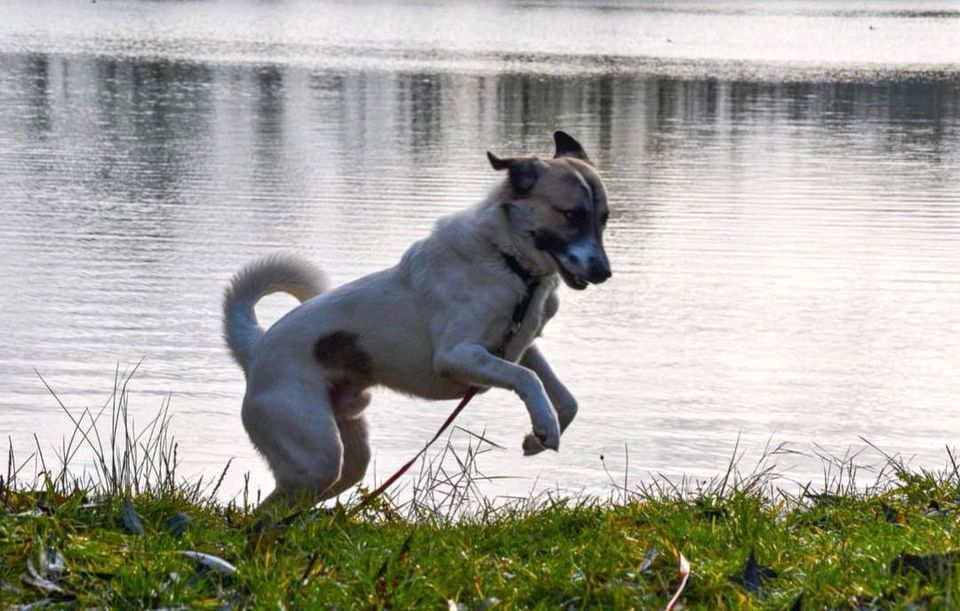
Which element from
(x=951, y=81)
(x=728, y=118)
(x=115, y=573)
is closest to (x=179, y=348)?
(x=115, y=573)

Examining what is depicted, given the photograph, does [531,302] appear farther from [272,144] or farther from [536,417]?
[272,144]

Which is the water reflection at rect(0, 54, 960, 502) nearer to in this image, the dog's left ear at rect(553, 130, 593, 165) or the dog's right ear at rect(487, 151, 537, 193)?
the dog's left ear at rect(553, 130, 593, 165)

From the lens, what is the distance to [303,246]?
1698cm

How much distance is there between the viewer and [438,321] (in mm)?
6371

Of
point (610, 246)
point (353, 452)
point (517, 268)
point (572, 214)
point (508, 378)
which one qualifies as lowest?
point (610, 246)

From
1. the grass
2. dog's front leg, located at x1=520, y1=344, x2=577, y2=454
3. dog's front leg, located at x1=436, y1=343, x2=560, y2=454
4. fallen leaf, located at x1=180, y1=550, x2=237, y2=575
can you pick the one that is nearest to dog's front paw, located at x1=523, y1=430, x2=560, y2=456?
dog's front leg, located at x1=436, y1=343, x2=560, y2=454

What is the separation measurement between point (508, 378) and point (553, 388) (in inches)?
24.0

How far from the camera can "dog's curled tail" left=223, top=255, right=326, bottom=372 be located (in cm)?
685

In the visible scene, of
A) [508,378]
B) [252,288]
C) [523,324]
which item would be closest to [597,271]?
[523,324]

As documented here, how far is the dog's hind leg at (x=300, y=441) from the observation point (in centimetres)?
638

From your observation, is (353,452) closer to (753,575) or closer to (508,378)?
(508,378)

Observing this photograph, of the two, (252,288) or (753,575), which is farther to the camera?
(252,288)

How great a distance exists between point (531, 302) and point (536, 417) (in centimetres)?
62

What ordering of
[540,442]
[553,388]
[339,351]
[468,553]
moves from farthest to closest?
[553,388] < [339,351] < [540,442] < [468,553]
